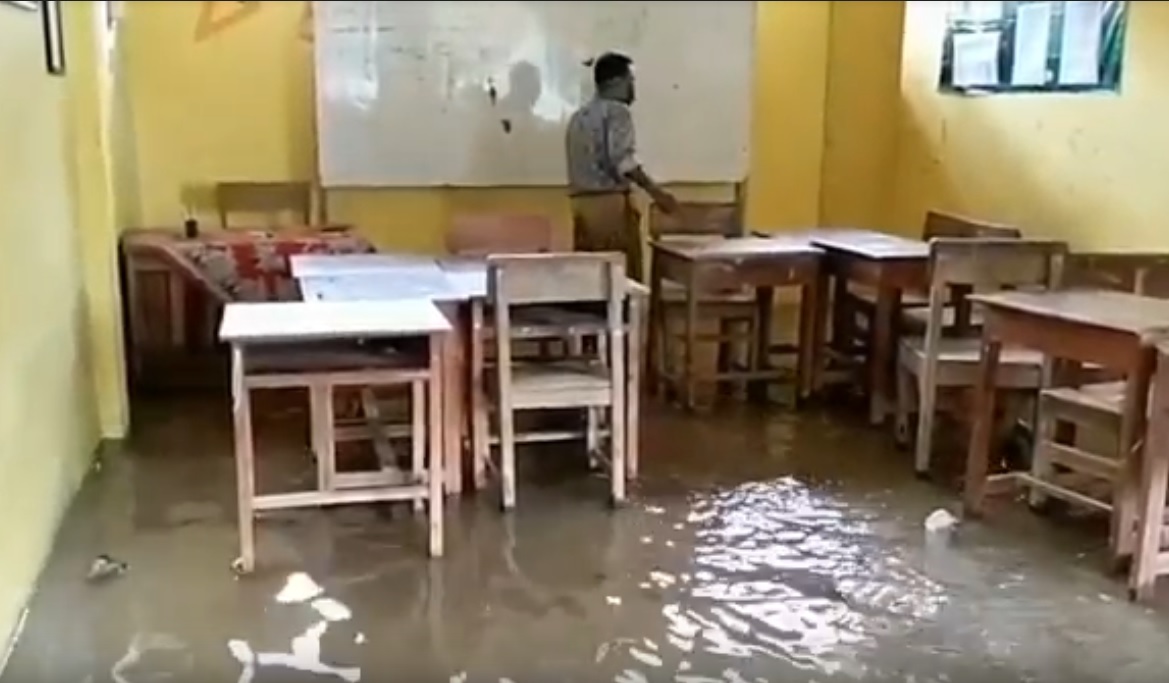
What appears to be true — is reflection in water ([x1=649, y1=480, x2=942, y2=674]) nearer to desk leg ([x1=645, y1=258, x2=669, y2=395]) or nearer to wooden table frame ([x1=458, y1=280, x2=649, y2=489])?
wooden table frame ([x1=458, y1=280, x2=649, y2=489])

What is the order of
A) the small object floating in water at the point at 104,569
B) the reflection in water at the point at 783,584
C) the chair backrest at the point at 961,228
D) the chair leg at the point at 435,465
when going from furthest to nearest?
the chair backrest at the point at 961,228, the chair leg at the point at 435,465, the small object floating in water at the point at 104,569, the reflection in water at the point at 783,584

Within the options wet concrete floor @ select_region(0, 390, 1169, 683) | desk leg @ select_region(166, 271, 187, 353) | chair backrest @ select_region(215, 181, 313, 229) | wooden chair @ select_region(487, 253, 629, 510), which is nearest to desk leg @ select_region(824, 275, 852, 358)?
wet concrete floor @ select_region(0, 390, 1169, 683)

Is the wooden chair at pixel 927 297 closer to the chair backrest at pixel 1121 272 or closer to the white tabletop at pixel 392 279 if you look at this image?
the chair backrest at pixel 1121 272

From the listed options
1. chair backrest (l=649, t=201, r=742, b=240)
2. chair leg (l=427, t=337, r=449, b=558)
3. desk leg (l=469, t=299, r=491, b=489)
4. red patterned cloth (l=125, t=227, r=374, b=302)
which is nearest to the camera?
chair leg (l=427, t=337, r=449, b=558)

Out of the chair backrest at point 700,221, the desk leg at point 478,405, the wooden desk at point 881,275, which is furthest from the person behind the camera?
the chair backrest at point 700,221

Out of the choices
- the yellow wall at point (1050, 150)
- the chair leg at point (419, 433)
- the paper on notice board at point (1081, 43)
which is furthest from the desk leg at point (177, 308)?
the paper on notice board at point (1081, 43)

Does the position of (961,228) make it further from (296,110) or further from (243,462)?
(296,110)

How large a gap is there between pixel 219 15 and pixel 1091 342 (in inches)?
185

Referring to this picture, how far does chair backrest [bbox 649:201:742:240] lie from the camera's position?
247 inches

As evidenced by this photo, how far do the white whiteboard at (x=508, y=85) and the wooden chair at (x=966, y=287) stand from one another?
2.54 m

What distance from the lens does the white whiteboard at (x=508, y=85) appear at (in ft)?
22.0

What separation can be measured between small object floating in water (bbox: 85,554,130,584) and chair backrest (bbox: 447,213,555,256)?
1.91 meters

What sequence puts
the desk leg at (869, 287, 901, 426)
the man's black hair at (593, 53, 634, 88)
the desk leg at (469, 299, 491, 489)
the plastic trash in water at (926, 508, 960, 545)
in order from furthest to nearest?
the man's black hair at (593, 53, 634, 88) → the desk leg at (869, 287, 901, 426) → the desk leg at (469, 299, 491, 489) → the plastic trash in water at (926, 508, 960, 545)

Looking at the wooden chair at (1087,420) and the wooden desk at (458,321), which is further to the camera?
the wooden desk at (458,321)
